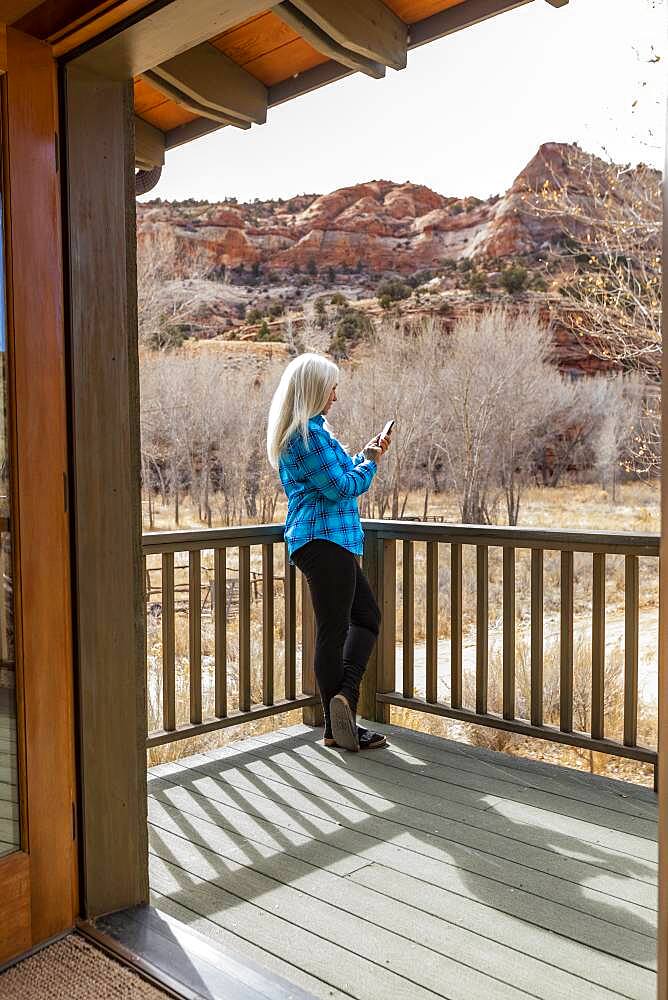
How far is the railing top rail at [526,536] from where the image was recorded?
2.97 metres

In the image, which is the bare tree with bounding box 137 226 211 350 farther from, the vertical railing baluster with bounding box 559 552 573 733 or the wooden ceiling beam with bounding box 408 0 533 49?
the wooden ceiling beam with bounding box 408 0 533 49

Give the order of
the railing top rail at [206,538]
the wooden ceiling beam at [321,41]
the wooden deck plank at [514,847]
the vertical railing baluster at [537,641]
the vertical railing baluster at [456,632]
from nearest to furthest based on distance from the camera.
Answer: the wooden ceiling beam at [321,41]
the wooden deck plank at [514,847]
the railing top rail at [206,538]
the vertical railing baluster at [537,641]
the vertical railing baluster at [456,632]

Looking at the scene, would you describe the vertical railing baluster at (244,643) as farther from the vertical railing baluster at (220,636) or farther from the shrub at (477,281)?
the shrub at (477,281)

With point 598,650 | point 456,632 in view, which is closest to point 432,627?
point 456,632

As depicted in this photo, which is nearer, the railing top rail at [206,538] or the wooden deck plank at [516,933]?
the wooden deck plank at [516,933]

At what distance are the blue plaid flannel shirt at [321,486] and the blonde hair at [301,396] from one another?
3 cm

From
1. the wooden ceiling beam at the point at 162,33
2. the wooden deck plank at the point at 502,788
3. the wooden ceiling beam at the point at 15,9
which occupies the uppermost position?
the wooden ceiling beam at the point at 15,9

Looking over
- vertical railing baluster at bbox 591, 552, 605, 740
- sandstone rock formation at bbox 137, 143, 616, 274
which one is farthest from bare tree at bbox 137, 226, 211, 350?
vertical railing baluster at bbox 591, 552, 605, 740

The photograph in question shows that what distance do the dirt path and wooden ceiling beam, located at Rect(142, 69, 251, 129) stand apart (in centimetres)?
603

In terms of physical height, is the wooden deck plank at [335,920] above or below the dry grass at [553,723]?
above

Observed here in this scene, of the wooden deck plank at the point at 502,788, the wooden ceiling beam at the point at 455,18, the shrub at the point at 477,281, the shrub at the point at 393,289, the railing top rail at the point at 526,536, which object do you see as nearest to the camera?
the wooden ceiling beam at the point at 455,18

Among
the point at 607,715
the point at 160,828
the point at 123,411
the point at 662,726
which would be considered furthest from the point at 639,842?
the point at 607,715

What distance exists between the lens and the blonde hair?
3.09m

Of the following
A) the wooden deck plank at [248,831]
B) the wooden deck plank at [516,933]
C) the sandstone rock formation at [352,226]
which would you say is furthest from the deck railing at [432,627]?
the sandstone rock formation at [352,226]
